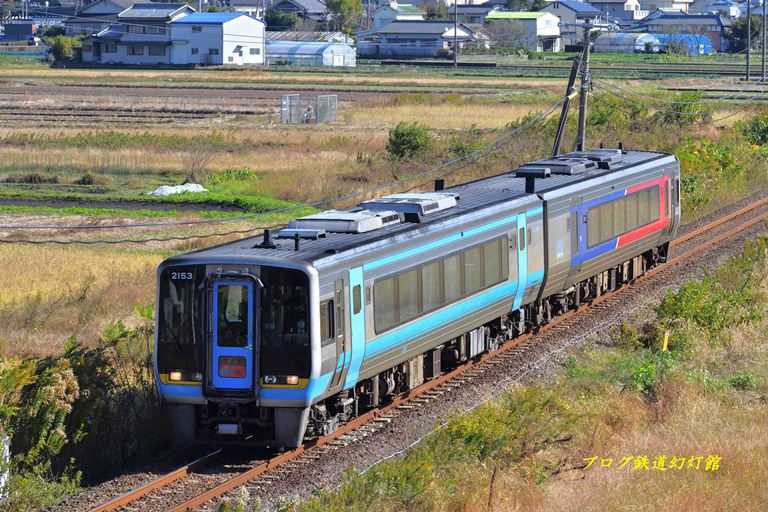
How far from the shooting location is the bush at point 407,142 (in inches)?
1801

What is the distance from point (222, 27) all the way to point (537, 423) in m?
94.1

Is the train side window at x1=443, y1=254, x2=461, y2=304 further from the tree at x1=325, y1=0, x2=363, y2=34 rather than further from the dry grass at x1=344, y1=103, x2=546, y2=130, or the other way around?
the tree at x1=325, y1=0, x2=363, y2=34

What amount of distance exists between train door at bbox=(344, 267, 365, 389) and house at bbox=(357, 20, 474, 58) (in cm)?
11143

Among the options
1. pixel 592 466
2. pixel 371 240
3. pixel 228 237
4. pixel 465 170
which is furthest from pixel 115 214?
pixel 592 466

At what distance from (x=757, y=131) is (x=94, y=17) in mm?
94165

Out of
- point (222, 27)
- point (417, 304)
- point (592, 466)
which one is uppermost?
point (222, 27)

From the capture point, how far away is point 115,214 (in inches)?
1433

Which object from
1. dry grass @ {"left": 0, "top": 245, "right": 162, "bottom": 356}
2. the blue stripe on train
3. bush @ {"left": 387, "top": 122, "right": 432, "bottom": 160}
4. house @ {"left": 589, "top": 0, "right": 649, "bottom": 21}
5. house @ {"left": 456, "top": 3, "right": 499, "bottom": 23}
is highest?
house @ {"left": 589, "top": 0, "right": 649, "bottom": 21}

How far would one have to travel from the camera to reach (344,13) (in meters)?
161

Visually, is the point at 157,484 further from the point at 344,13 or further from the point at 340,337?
the point at 344,13

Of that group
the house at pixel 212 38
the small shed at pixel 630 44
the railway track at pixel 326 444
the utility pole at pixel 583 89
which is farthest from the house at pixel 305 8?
the railway track at pixel 326 444

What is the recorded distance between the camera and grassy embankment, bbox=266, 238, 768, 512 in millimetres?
12562

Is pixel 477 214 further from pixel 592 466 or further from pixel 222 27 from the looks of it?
pixel 222 27

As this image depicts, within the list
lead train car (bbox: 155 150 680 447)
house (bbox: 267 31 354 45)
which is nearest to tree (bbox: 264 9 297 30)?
house (bbox: 267 31 354 45)
